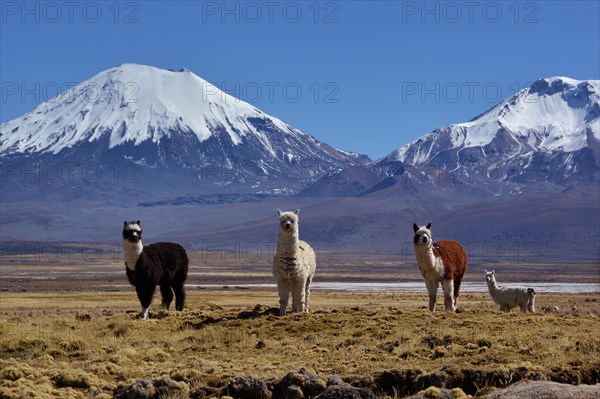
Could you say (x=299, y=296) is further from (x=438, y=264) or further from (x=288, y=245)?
(x=438, y=264)

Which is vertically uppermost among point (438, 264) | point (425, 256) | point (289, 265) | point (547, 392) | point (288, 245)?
point (288, 245)

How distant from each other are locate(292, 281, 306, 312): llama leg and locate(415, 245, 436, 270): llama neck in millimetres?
2884

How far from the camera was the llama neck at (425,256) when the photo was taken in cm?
2528

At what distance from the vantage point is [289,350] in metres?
19.5

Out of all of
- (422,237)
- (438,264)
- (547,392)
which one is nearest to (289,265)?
(422,237)

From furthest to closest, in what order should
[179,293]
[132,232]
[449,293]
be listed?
[179,293], [132,232], [449,293]

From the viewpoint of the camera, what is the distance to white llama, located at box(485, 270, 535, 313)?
101ft

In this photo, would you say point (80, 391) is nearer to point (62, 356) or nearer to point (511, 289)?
point (62, 356)

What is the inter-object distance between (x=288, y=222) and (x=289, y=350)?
472cm

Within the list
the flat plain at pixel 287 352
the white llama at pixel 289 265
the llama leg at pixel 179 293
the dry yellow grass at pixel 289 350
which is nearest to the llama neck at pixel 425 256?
the dry yellow grass at pixel 289 350

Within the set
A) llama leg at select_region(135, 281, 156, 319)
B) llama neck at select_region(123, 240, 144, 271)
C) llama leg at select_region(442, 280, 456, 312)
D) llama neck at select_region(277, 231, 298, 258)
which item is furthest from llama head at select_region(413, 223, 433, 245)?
llama neck at select_region(123, 240, 144, 271)

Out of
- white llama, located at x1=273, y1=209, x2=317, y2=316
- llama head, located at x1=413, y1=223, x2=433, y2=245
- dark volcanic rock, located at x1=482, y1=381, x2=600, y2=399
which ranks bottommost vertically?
dark volcanic rock, located at x1=482, y1=381, x2=600, y2=399

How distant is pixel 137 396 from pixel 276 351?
475 centimetres

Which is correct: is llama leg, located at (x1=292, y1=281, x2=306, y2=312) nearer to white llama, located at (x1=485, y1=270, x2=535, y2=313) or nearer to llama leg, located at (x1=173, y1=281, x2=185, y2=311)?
llama leg, located at (x1=173, y1=281, x2=185, y2=311)
